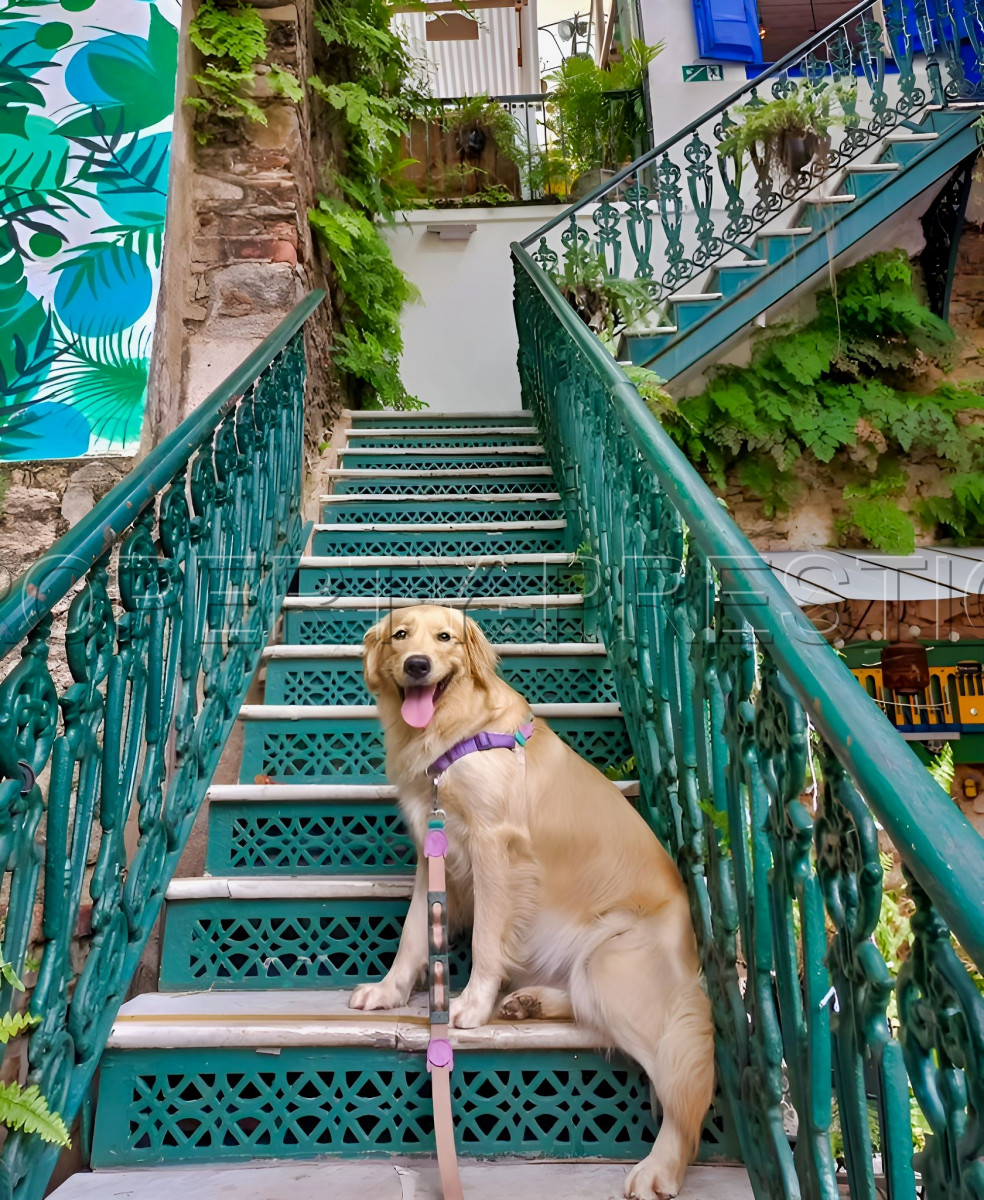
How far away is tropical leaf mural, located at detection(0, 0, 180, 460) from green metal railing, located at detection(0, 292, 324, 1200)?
1.63 ft

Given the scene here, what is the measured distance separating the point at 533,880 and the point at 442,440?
3.63m

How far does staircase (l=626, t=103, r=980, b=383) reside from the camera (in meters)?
5.54

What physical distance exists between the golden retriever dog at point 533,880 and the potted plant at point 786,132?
508 cm

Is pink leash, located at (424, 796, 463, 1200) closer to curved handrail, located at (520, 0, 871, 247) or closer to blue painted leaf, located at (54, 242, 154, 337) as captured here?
blue painted leaf, located at (54, 242, 154, 337)

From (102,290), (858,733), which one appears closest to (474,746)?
(858,733)

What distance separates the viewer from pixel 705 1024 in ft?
5.08

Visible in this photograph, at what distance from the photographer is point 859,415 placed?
5.98 meters

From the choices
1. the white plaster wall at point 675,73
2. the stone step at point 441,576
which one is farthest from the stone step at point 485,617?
the white plaster wall at point 675,73

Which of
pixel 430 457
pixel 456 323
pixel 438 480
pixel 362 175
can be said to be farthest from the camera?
pixel 456 323

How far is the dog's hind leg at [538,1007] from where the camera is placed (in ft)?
5.91

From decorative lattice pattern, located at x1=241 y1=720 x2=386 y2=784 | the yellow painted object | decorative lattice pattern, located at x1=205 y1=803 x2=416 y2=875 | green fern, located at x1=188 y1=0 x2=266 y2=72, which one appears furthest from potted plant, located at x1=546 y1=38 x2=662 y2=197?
decorative lattice pattern, located at x1=205 y1=803 x2=416 y2=875

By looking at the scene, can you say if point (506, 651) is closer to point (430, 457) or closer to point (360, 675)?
point (360, 675)

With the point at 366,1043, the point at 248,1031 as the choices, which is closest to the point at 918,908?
the point at 366,1043

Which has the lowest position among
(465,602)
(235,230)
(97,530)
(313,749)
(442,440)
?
(313,749)
